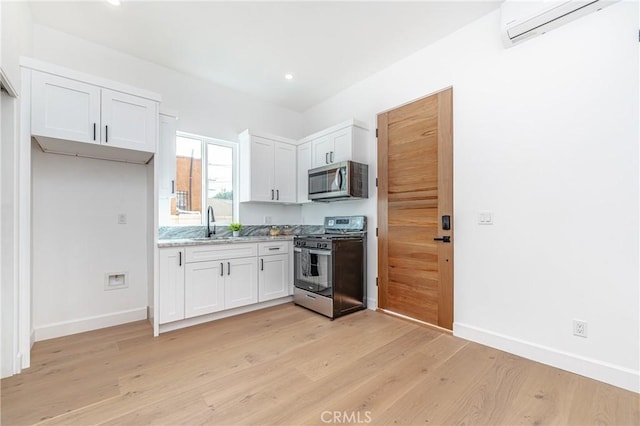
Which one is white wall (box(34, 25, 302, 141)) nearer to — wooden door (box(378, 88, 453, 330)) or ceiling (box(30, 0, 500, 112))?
ceiling (box(30, 0, 500, 112))

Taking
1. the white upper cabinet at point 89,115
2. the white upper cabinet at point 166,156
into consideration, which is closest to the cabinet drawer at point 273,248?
the white upper cabinet at point 166,156

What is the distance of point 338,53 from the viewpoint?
3.10 m

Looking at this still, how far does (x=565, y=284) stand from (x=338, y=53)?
3032 millimetres

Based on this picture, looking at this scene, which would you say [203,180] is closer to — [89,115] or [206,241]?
[206,241]

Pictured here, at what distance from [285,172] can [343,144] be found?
3.53 feet

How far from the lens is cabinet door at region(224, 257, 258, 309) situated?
3.19 meters

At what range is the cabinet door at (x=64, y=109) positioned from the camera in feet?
7.25

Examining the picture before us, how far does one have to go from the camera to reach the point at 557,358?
2082 millimetres

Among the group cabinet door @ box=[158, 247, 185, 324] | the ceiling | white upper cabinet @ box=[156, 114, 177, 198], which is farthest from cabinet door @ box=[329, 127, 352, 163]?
cabinet door @ box=[158, 247, 185, 324]

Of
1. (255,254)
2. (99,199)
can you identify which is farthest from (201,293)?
(99,199)

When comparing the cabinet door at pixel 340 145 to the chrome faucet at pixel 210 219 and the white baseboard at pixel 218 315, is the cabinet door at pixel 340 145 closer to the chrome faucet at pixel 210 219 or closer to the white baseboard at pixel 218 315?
the chrome faucet at pixel 210 219

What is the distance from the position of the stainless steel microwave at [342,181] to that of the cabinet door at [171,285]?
185 centimetres

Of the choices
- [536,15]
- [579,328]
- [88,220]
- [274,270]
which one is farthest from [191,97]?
[579,328]

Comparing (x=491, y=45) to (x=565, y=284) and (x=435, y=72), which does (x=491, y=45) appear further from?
(x=565, y=284)
